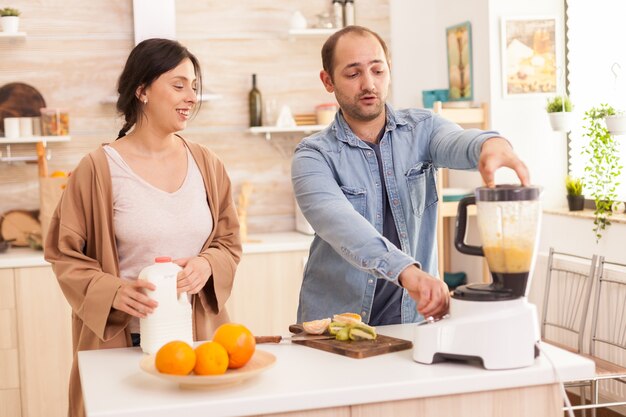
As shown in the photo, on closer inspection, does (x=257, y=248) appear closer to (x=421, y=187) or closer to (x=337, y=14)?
(x=337, y=14)

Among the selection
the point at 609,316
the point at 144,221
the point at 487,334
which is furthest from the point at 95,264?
the point at 609,316

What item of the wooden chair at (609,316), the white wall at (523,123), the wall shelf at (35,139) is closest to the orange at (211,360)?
the wooden chair at (609,316)

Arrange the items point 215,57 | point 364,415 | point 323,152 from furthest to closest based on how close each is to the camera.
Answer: point 215,57, point 323,152, point 364,415

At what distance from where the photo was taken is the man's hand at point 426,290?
1.92m

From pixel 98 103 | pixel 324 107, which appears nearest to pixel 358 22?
pixel 324 107

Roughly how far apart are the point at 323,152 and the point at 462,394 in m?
0.82

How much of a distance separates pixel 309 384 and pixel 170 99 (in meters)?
0.98

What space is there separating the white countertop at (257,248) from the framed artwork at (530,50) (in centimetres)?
134

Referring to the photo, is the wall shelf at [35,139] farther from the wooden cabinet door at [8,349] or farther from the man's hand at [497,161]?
the man's hand at [497,161]

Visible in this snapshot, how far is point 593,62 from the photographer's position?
4.48 meters

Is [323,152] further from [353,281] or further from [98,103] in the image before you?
[98,103]

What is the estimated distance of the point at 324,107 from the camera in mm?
5000

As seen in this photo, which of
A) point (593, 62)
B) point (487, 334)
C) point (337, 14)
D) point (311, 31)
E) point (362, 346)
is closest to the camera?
point (487, 334)

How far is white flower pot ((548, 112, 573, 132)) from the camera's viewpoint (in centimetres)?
432
